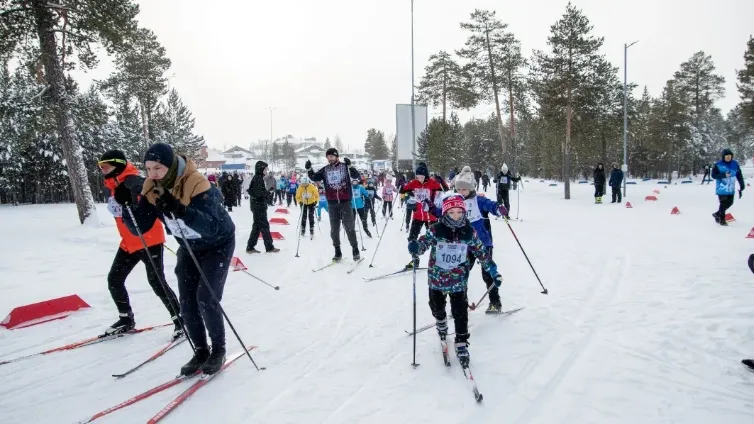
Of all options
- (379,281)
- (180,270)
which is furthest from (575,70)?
(180,270)

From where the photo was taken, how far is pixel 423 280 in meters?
6.87

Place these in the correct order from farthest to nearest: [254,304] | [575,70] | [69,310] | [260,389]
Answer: [575,70] < [254,304] < [69,310] < [260,389]

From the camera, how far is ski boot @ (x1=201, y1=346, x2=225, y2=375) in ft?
11.6

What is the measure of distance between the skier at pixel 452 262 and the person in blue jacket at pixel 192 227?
5.49 feet

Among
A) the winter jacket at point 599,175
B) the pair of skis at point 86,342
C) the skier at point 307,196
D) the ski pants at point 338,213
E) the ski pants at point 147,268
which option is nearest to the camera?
the pair of skis at point 86,342

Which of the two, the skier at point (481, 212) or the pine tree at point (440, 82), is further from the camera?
the pine tree at point (440, 82)

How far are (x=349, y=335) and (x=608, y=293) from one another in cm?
371

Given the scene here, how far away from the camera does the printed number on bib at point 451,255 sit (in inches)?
150

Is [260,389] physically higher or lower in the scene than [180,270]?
lower

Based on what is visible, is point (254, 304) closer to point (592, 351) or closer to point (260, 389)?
point (260, 389)

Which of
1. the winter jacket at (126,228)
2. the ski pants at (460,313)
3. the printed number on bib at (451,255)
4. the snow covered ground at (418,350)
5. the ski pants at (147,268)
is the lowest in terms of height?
the snow covered ground at (418,350)

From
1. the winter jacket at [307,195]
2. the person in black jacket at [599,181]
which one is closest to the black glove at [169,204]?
the winter jacket at [307,195]

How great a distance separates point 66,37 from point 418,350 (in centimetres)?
1382

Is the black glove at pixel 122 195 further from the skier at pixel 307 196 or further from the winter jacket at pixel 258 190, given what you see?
the skier at pixel 307 196
